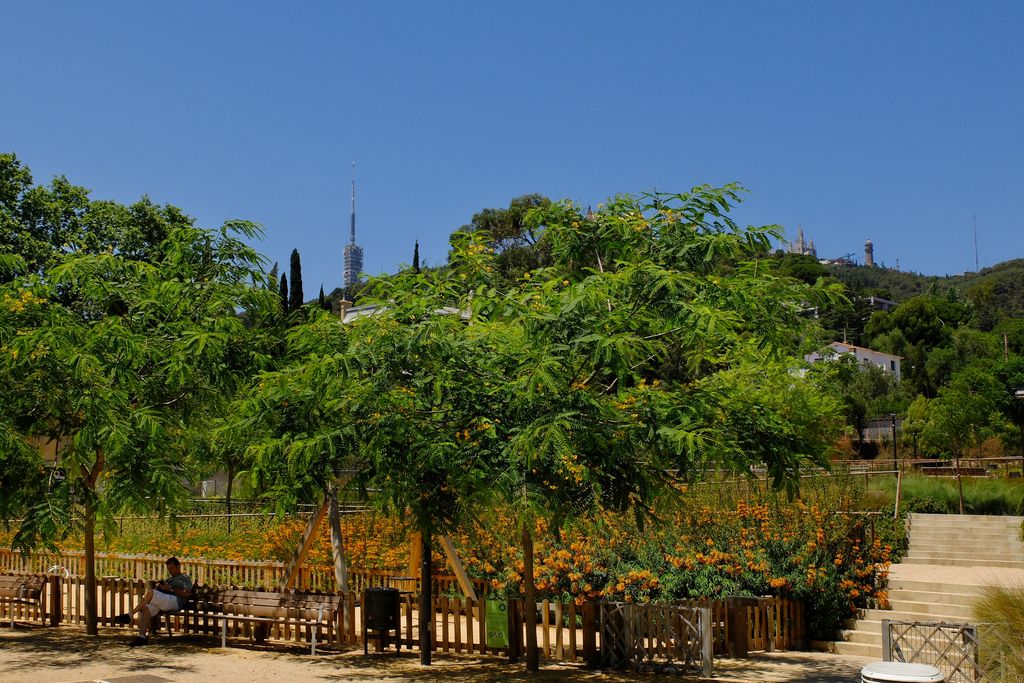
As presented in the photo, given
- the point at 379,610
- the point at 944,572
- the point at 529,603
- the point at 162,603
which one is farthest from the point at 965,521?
the point at 162,603

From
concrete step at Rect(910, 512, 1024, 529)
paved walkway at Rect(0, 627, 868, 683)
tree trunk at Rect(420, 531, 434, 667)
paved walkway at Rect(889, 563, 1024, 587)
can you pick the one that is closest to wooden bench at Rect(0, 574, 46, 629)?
paved walkway at Rect(0, 627, 868, 683)

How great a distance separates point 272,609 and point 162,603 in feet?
5.87

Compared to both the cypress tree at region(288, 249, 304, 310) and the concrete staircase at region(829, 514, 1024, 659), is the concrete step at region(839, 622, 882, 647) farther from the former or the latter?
the cypress tree at region(288, 249, 304, 310)

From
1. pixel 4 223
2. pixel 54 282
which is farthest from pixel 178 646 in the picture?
pixel 4 223

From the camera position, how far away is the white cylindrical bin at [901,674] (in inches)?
290

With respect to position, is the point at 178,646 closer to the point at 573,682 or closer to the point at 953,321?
the point at 573,682

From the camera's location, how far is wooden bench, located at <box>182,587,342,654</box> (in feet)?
44.1

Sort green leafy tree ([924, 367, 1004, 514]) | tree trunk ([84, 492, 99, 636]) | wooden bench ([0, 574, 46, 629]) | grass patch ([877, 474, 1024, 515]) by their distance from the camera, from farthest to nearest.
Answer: green leafy tree ([924, 367, 1004, 514]), grass patch ([877, 474, 1024, 515]), wooden bench ([0, 574, 46, 629]), tree trunk ([84, 492, 99, 636])

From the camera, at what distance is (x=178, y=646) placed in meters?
13.9

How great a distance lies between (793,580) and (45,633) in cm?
1143

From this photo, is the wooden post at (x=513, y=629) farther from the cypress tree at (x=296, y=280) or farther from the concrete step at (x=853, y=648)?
the cypress tree at (x=296, y=280)

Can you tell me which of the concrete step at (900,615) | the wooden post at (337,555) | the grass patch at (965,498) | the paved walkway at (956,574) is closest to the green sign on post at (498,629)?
the wooden post at (337,555)

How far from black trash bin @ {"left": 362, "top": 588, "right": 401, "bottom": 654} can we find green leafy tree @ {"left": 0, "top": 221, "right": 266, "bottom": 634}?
→ 281 cm

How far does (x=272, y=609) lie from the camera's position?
44.9 ft
